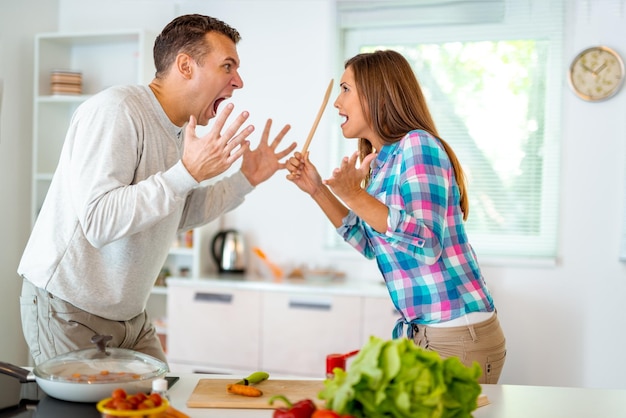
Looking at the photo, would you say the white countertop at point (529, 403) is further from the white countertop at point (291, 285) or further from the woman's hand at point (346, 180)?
the white countertop at point (291, 285)

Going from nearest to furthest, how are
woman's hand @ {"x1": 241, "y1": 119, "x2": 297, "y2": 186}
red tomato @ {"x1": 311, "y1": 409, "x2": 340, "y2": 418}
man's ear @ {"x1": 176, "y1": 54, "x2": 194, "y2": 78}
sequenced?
red tomato @ {"x1": 311, "y1": 409, "x2": 340, "y2": 418} → man's ear @ {"x1": 176, "y1": 54, "x2": 194, "y2": 78} → woman's hand @ {"x1": 241, "y1": 119, "x2": 297, "y2": 186}

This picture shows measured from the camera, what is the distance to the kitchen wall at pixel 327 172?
11.9 ft

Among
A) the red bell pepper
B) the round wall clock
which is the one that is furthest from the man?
the round wall clock

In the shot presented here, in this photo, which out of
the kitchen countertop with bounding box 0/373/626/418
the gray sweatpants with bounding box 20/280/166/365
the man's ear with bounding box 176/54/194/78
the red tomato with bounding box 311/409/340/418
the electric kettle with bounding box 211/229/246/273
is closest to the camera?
the red tomato with bounding box 311/409/340/418

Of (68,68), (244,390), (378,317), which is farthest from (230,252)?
A: (244,390)

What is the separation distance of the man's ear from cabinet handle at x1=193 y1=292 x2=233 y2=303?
187cm

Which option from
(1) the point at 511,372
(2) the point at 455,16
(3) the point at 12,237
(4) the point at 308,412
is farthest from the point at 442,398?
(3) the point at 12,237

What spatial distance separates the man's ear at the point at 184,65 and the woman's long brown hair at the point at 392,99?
1.69 ft

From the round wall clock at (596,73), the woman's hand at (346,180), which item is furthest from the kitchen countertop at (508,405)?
the round wall clock at (596,73)

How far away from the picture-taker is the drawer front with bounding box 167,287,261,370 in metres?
3.72

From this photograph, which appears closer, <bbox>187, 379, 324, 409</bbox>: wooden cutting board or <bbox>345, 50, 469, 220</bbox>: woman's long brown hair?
<bbox>187, 379, 324, 409</bbox>: wooden cutting board

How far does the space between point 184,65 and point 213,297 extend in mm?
1900

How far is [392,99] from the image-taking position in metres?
2.02

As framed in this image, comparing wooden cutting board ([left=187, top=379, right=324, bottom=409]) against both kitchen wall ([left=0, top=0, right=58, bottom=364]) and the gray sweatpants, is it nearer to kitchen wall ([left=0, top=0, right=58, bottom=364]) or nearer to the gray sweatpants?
the gray sweatpants
